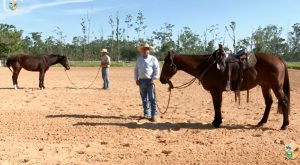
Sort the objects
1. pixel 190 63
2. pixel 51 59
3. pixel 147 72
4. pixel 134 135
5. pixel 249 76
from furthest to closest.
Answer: pixel 51 59 → pixel 147 72 → pixel 190 63 → pixel 249 76 → pixel 134 135

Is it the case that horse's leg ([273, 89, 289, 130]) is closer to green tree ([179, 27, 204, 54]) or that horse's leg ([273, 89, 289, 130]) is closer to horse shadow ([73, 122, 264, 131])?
horse shadow ([73, 122, 264, 131])

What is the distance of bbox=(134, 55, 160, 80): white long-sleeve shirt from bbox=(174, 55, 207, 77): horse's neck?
57 cm

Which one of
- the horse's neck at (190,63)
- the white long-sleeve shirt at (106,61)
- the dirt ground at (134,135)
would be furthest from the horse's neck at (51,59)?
the horse's neck at (190,63)

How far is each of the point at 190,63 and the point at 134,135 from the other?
214 cm

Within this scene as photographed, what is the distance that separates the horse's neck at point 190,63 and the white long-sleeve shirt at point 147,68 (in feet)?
1.88

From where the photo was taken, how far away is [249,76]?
8047 mm

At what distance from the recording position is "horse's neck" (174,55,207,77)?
8430 millimetres

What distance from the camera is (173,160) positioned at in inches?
230

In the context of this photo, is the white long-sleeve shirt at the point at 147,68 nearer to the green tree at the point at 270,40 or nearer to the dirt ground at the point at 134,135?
the dirt ground at the point at 134,135

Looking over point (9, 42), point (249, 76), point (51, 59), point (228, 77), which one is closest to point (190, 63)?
point (228, 77)

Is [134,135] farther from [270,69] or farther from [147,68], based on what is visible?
[270,69]

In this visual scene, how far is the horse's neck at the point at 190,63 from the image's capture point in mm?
8430

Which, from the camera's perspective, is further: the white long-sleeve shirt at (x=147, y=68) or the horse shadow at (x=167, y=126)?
the white long-sleeve shirt at (x=147, y=68)

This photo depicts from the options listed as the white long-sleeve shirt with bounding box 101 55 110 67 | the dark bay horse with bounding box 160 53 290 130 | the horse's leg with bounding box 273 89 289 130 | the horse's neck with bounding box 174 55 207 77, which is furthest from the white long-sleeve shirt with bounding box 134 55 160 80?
the white long-sleeve shirt with bounding box 101 55 110 67
